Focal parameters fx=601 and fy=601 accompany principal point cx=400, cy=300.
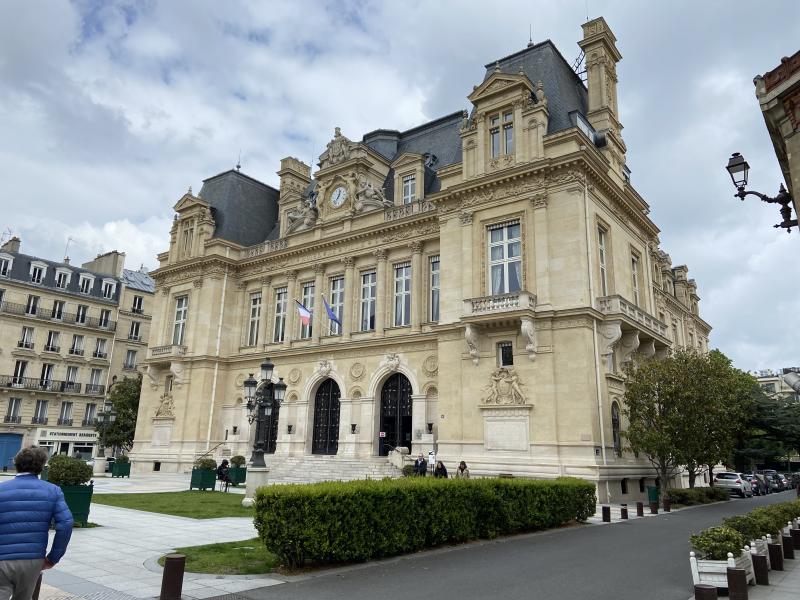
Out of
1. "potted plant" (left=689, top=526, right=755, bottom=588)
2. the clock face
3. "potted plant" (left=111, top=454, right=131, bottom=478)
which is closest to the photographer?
"potted plant" (left=689, top=526, right=755, bottom=588)

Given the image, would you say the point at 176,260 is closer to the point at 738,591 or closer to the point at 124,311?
the point at 124,311

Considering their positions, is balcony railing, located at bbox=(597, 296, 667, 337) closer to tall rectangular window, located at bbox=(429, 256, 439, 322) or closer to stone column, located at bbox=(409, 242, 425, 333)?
tall rectangular window, located at bbox=(429, 256, 439, 322)

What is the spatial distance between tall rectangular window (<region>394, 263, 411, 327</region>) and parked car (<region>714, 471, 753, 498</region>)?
21.1 m

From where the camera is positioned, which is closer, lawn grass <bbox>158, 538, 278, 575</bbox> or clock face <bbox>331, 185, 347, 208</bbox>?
lawn grass <bbox>158, 538, 278, 575</bbox>

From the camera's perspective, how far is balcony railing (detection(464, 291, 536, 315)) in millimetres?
25125

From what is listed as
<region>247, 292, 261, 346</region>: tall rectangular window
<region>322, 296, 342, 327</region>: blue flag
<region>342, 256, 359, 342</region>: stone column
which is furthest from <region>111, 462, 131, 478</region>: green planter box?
<region>322, 296, 342, 327</region>: blue flag

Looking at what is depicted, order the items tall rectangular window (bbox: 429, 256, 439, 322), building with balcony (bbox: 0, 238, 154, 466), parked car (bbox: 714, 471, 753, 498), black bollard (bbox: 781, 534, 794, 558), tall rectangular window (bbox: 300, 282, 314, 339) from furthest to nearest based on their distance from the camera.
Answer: building with balcony (bbox: 0, 238, 154, 466), tall rectangular window (bbox: 300, 282, 314, 339), parked car (bbox: 714, 471, 753, 498), tall rectangular window (bbox: 429, 256, 439, 322), black bollard (bbox: 781, 534, 794, 558)

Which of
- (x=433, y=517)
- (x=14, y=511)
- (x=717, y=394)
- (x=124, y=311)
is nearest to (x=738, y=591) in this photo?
(x=433, y=517)

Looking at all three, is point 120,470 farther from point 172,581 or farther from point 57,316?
point 172,581

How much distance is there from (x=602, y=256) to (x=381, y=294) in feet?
39.5

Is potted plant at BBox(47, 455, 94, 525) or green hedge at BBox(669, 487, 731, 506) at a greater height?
potted plant at BBox(47, 455, 94, 525)

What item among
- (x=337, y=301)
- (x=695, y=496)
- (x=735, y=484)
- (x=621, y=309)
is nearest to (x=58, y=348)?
(x=337, y=301)

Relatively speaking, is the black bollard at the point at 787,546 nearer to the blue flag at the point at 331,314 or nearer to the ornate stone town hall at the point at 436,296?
the ornate stone town hall at the point at 436,296

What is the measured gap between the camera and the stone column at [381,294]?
109ft
